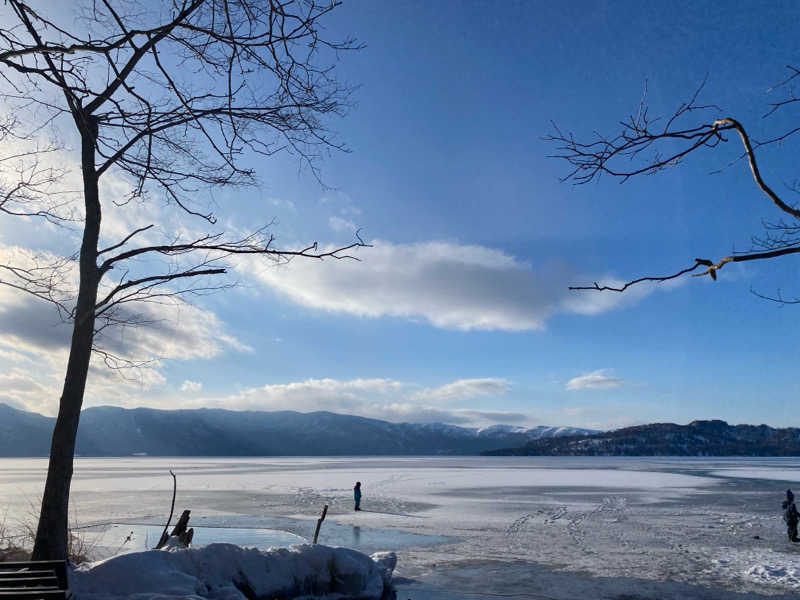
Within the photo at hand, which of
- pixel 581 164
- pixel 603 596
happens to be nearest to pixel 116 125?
pixel 581 164

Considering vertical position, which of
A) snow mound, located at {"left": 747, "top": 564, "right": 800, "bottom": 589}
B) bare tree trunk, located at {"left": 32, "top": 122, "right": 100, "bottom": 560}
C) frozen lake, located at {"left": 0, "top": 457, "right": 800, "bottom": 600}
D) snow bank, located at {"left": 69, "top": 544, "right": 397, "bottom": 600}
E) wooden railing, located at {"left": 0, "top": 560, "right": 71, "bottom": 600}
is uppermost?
bare tree trunk, located at {"left": 32, "top": 122, "right": 100, "bottom": 560}

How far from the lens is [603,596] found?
1078cm

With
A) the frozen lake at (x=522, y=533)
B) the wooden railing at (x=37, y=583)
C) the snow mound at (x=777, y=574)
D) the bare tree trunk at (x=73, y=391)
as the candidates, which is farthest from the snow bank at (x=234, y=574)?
the snow mound at (x=777, y=574)

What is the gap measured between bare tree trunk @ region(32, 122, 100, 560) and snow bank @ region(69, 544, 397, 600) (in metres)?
0.76

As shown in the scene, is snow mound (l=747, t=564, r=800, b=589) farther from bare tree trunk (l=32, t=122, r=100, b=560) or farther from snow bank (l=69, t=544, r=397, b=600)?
bare tree trunk (l=32, t=122, r=100, b=560)

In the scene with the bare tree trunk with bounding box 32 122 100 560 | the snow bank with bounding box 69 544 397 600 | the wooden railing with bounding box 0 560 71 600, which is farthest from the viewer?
the bare tree trunk with bounding box 32 122 100 560

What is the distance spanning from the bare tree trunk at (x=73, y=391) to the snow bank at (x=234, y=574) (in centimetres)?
76

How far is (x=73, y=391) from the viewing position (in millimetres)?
7230

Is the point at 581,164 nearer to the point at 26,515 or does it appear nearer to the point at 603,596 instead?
the point at 603,596

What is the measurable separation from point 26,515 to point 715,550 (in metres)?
24.7

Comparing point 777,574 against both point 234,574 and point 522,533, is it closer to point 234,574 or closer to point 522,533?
point 522,533

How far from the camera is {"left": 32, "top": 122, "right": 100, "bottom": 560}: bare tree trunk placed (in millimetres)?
7008

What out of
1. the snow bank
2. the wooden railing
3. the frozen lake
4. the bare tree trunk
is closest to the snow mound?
the frozen lake

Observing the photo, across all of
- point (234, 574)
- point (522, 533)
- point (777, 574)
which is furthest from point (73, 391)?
point (522, 533)
